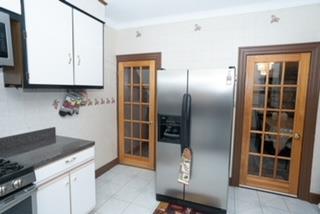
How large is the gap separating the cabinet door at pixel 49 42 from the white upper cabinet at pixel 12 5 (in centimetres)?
6

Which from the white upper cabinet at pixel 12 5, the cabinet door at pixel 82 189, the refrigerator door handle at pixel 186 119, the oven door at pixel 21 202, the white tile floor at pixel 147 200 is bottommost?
the white tile floor at pixel 147 200

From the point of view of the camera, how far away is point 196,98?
6.97ft

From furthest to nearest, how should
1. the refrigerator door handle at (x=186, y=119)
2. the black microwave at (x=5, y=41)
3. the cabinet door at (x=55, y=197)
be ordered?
the refrigerator door handle at (x=186, y=119)
the cabinet door at (x=55, y=197)
the black microwave at (x=5, y=41)

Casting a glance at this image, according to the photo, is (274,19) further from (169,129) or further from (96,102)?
(96,102)

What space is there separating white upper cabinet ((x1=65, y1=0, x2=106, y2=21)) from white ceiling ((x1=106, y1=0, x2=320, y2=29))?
161 mm

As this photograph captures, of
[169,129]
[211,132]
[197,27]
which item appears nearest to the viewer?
[211,132]

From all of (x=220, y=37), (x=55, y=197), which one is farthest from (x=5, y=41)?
(x=220, y=37)

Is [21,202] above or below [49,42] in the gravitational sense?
below

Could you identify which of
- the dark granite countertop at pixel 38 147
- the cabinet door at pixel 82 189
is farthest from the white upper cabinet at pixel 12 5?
the cabinet door at pixel 82 189

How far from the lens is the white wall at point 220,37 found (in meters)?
2.36

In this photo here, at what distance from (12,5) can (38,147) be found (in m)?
1.24

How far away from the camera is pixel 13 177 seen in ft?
3.95

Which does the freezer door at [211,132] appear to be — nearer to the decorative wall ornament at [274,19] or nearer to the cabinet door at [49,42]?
the decorative wall ornament at [274,19]

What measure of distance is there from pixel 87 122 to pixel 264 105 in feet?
8.45
